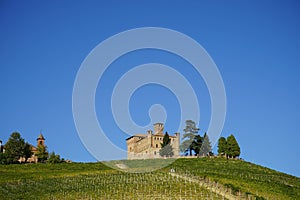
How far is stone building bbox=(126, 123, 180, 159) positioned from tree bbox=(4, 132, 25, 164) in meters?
25.5

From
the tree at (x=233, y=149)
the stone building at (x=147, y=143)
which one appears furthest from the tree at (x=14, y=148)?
the tree at (x=233, y=149)

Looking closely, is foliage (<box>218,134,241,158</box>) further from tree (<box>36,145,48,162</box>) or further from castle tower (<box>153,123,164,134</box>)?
castle tower (<box>153,123,164,134</box>)

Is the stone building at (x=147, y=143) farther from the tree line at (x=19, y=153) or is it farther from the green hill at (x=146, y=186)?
the green hill at (x=146, y=186)

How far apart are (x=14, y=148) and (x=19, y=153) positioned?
4.13ft

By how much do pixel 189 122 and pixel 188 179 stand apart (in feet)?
135

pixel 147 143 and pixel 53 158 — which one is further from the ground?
pixel 147 143

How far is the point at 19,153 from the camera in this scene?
88000mm

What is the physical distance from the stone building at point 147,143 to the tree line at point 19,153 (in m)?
21.7

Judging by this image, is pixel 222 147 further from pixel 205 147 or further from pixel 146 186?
pixel 146 186

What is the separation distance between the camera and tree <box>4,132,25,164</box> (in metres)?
85.9

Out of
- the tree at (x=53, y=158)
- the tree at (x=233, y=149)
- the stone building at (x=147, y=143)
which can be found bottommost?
the tree at (x=53, y=158)

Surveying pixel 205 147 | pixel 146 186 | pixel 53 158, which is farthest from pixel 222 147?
pixel 146 186

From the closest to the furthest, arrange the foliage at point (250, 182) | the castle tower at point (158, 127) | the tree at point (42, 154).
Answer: the foliage at point (250, 182)
the tree at point (42, 154)
the castle tower at point (158, 127)

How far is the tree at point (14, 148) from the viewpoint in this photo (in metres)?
85.9
